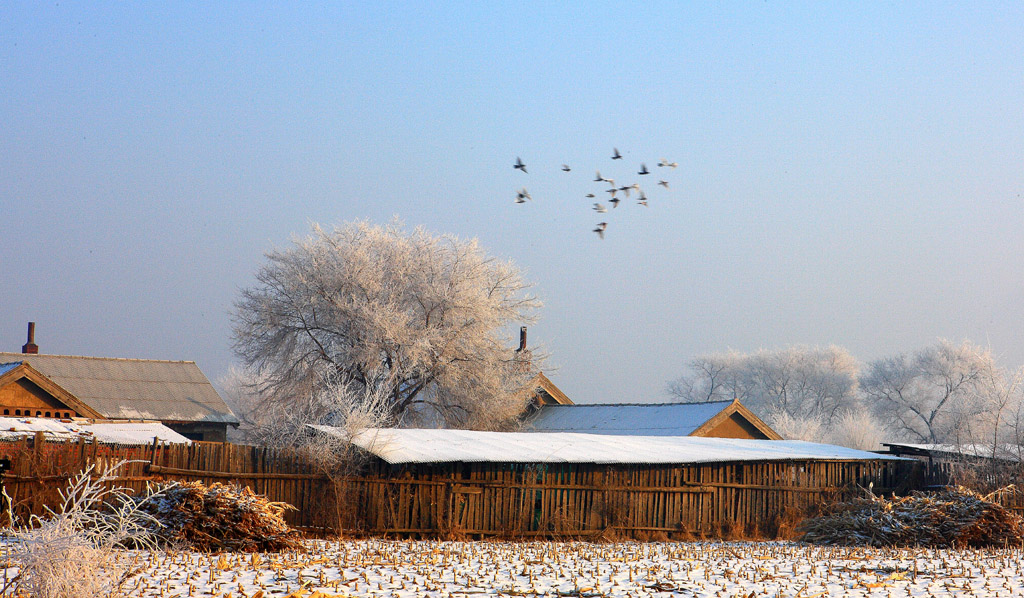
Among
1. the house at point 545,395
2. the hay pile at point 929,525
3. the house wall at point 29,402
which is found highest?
the house at point 545,395

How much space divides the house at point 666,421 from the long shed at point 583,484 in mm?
11311

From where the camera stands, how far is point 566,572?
547 inches

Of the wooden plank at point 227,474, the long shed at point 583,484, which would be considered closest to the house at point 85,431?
the wooden plank at point 227,474

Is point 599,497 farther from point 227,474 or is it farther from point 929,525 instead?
point 227,474

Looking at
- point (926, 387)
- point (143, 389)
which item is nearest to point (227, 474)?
point (143, 389)

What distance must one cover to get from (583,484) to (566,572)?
23.6 feet

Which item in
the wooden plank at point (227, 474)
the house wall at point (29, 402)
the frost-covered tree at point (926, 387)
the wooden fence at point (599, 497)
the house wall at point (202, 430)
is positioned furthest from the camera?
the frost-covered tree at point (926, 387)

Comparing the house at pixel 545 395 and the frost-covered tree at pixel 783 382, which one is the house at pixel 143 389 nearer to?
the house at pixel 545 395

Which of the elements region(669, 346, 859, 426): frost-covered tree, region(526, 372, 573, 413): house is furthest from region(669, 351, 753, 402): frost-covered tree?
region(526, 372, 573, 413): house

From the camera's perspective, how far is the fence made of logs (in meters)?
17.5

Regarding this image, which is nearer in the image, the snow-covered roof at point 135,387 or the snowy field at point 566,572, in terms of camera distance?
the snowy field at point 566,572

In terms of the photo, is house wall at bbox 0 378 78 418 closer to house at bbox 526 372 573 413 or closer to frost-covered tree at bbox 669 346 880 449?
house at bbox 526 372 573 413

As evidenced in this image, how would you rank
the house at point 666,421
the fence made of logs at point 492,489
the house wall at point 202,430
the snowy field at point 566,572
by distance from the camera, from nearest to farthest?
the snowy field at point 566,572 → the fence made of logs at point 492,489 → the house at point 666,421 → the house wall at point 202,430

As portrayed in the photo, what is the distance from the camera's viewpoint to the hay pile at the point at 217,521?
14961 mm
